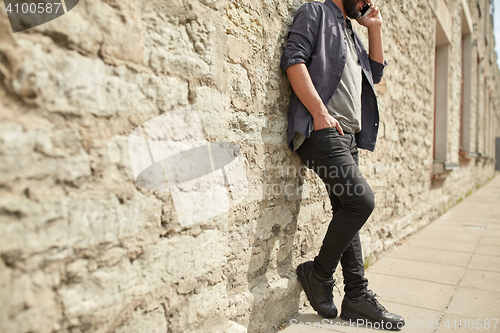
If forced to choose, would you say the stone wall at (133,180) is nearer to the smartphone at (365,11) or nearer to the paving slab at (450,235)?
the smartphone at (365,11)

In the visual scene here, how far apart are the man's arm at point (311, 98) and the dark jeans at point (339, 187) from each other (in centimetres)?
4

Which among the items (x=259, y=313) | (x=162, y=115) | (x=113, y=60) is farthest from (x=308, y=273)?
(x=113, y=60)

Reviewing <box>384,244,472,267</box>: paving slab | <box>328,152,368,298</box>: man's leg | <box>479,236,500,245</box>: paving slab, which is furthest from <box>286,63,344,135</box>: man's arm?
<box>479,236,500,245</box>: paving slab

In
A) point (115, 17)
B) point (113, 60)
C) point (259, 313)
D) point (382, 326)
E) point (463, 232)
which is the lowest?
point (463, 232)

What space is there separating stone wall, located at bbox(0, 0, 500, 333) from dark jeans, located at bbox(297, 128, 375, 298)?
239 mm

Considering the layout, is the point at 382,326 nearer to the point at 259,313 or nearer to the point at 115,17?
the point at 259,313

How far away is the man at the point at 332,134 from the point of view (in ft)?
5.84

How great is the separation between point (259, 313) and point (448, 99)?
6.23 meters

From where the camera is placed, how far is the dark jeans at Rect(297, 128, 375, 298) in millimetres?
1764

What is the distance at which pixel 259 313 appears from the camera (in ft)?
5.79

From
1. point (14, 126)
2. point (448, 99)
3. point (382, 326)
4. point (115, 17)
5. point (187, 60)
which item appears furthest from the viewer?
point (448, 99)

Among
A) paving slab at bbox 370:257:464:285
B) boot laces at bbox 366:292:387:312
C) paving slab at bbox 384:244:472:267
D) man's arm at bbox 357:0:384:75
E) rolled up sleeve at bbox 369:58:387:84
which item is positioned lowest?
paving slab at bbox 384:244:472:267

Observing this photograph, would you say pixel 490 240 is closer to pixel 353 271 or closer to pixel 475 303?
pixel 475 303

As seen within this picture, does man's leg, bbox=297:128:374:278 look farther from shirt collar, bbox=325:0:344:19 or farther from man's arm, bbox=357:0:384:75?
man's arm, bbox=357:0:384:75
